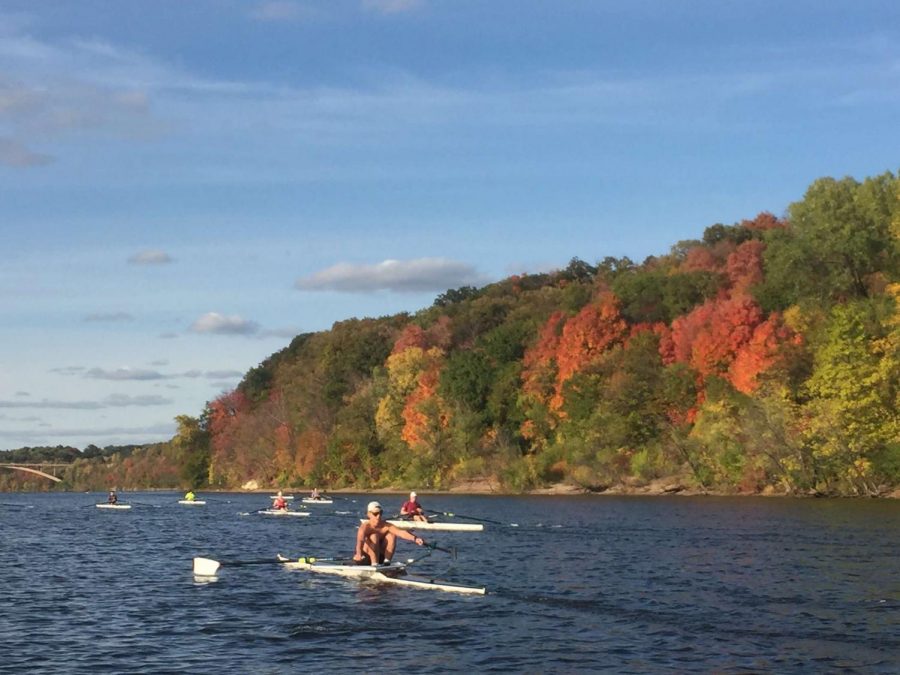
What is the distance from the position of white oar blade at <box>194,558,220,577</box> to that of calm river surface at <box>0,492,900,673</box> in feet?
1.43

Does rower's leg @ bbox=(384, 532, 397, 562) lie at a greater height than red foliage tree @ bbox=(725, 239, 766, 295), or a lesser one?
lesser

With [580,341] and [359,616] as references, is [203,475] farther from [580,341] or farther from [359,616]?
[359,616]

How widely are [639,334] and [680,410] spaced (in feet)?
36.6

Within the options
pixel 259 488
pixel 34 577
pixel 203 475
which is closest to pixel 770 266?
pixel 34 577

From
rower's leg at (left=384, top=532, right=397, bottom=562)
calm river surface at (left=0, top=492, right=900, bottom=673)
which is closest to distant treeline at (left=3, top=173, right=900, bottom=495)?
calm river surface at (left=0, top=492, right=900, bottom=673)

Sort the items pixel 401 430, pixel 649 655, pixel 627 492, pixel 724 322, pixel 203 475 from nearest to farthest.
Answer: pixel 649 655 < pixel 724 322 < pixel 627 492 < pixel 401 430 < pixel 203 475

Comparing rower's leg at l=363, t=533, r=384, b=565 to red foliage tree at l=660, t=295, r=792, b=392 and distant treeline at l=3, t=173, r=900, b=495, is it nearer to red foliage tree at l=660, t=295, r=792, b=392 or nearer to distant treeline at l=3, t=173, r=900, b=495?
distant treeline at l=3, t=173, r=900, b=495

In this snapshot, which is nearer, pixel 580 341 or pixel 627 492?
pixel 627 492

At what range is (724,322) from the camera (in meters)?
88.8

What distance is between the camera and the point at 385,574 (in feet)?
110

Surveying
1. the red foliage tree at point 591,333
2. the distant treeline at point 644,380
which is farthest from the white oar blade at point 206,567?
the red foliage tree at point 591,333

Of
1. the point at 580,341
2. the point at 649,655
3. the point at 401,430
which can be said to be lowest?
the point at 649,655

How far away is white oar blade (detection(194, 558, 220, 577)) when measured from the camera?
36.6 metres

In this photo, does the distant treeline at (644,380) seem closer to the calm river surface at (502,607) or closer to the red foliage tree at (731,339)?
the red foliage tree at (731,339)
